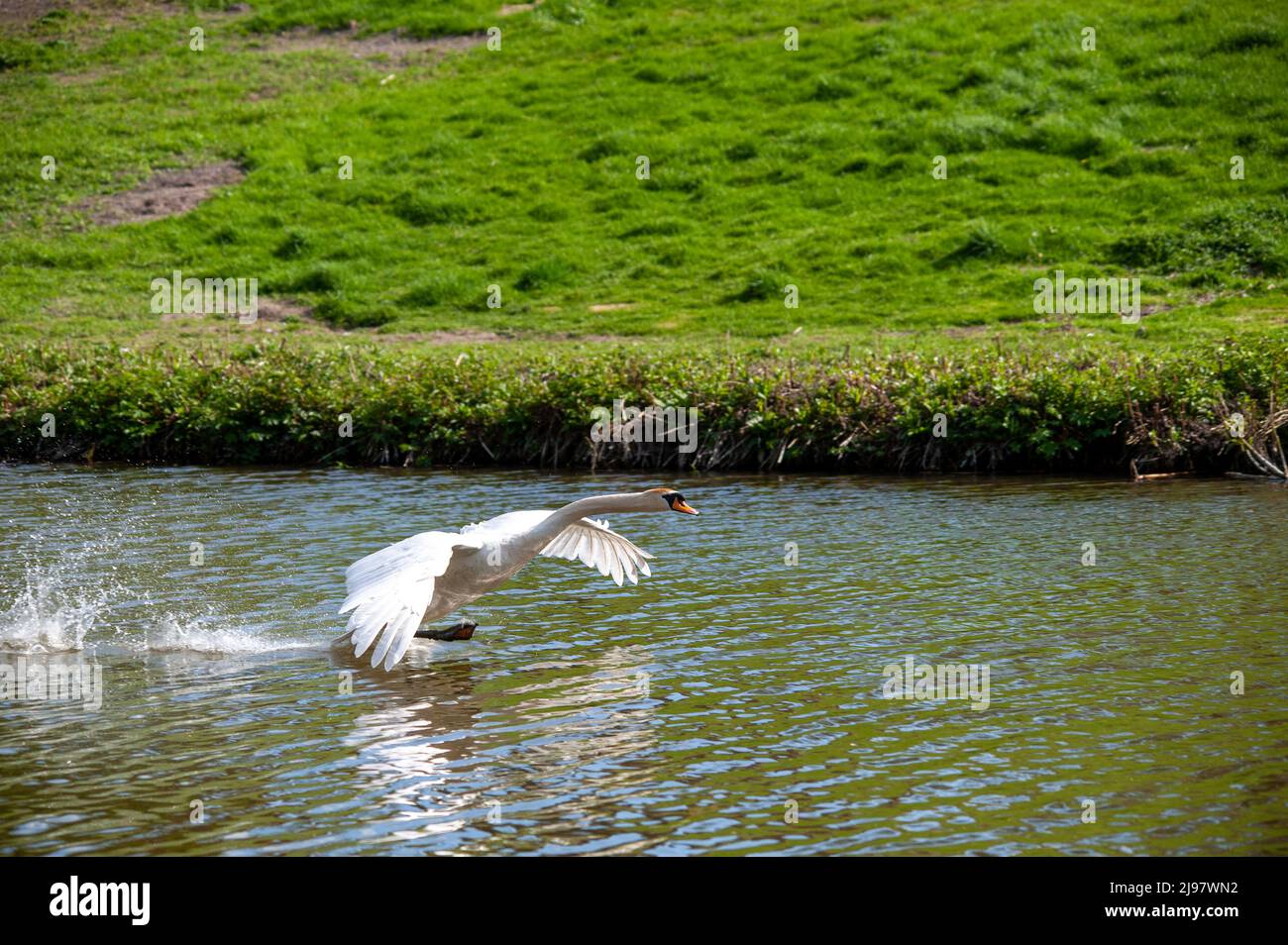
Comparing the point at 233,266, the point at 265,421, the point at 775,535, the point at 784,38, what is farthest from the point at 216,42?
the point at 775,535

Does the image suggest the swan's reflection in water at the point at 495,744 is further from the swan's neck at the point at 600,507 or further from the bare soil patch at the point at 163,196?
the bare soil patch at the point at 163,196

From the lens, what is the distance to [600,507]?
37.3 feet

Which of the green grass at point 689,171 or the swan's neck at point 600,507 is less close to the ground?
the green grass at point 689,171

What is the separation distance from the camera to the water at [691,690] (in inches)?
316

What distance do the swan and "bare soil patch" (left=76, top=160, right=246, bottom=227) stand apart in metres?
24.5

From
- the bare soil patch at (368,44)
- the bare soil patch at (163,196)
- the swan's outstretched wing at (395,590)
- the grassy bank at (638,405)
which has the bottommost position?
the swan's outstretched wing at (395,590)

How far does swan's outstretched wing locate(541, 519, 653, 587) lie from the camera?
521 inches

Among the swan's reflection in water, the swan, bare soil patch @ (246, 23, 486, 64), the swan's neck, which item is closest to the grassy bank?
the swan

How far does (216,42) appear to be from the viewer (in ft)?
141

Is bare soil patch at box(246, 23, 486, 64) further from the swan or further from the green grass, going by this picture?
the swan

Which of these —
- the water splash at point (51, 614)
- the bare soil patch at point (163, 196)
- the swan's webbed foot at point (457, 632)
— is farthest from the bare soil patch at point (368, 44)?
the swan's webbed foot at point (457, 632)

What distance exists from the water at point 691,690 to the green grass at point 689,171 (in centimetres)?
1004

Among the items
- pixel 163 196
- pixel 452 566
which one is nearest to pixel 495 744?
pixel 452 566

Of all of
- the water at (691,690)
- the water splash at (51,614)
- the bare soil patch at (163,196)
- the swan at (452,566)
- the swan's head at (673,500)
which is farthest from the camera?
the bare soil patch at (163,196)
